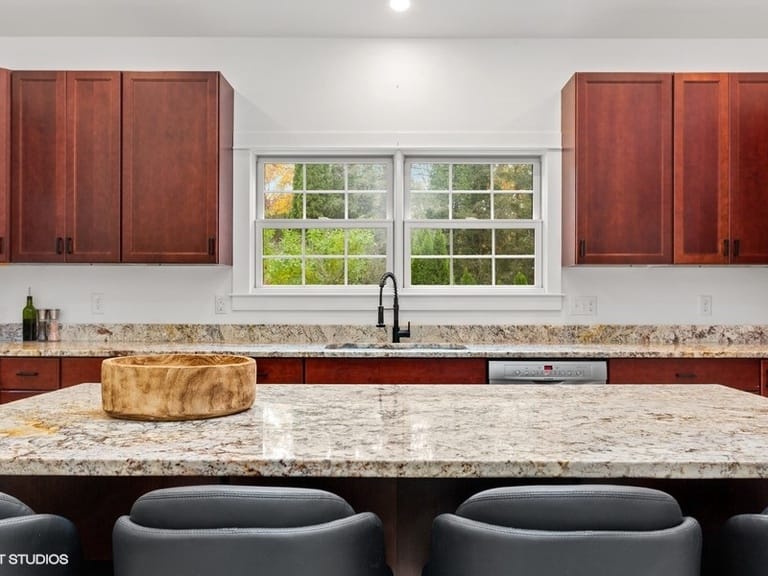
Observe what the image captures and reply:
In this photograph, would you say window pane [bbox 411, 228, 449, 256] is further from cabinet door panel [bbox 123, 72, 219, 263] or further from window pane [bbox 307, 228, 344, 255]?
cabinet door panel [bbox 123, 72, 219, 263]

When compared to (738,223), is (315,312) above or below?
below

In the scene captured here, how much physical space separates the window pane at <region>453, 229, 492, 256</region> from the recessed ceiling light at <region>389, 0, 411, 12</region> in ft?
4.42

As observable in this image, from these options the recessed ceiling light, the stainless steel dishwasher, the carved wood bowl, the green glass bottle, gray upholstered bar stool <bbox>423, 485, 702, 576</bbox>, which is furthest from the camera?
the green glass bottle

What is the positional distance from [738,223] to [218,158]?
9.56ft

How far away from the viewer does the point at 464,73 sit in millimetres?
3643

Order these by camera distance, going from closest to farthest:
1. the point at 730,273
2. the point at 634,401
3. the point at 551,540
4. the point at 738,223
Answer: the point at 551,540 < the point at 634,401 < the point at 738,223 < the point at 730,273

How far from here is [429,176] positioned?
374 centimetres

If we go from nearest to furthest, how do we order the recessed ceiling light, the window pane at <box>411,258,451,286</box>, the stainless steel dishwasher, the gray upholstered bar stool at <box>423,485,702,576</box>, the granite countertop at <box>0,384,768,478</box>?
the gray upholstered bar stool at <box>423,485,702,576</box>
the granite countertop at <box>0,384,768,478</box>
the stainless steel dishwasher
the recessed ceiling light
the window pane at <box>411,258,451,286</box>

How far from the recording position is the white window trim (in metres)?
3.60

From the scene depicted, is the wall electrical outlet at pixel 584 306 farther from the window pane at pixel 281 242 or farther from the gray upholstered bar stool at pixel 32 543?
the gray upholstered bar stool at pixel 32 543

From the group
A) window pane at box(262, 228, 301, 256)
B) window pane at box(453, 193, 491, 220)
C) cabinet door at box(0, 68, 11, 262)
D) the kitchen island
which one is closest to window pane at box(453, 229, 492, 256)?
window pane at box(453, 193, 491, 220)

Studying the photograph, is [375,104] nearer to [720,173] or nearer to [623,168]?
[623,168]

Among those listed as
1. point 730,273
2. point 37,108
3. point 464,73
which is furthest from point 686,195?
point 37,108

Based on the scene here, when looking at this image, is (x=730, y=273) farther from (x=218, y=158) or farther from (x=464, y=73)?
(x=218, y=158)
